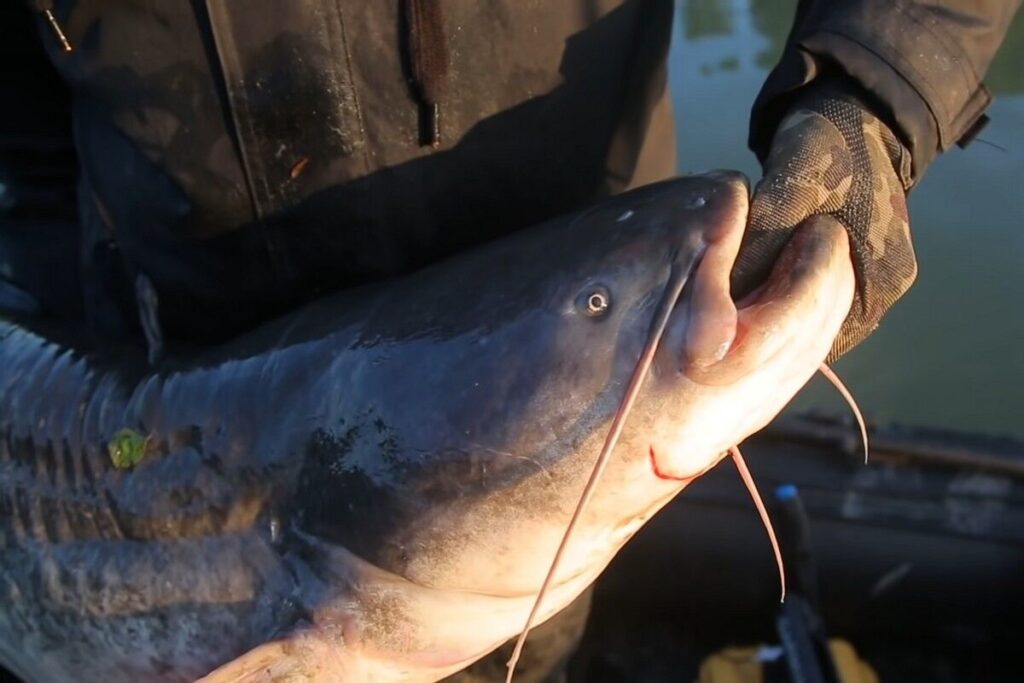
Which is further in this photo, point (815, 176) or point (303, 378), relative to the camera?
point (303, 378)

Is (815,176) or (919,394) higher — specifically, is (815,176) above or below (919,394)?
above

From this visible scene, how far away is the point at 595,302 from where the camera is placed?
120cm

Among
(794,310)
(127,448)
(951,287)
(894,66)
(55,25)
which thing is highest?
(55,25)

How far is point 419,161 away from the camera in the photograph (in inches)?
58.4

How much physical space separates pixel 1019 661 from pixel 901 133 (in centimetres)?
183

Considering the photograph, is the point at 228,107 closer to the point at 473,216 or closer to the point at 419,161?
the point at 419,161

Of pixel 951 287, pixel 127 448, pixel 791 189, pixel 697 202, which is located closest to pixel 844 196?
pixel 791 189

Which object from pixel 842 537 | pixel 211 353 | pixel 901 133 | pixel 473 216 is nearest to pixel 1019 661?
pixel 842 537

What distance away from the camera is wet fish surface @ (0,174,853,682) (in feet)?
3.84

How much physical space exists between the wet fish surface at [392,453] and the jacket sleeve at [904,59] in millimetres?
267

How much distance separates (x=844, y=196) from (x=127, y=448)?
1.11 m

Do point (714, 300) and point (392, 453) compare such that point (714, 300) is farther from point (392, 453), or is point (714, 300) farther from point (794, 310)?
point (392, 453)

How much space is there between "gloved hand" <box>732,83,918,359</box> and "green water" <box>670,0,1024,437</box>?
1811 mm

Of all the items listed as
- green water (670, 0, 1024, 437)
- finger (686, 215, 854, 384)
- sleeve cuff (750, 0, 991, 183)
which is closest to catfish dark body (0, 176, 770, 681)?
finger (686, 215, 854, 384)
